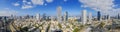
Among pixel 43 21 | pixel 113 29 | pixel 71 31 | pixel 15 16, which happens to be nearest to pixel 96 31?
pixel 113 29

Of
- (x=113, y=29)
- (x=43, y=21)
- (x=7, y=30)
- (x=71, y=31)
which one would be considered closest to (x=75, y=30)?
(x=71, y=31)

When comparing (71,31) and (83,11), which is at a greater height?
(83,11)

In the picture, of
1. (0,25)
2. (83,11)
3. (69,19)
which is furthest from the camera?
(69,19)

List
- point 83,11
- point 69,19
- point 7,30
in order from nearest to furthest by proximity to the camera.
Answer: point 7,30, point 83,11, point 69,19

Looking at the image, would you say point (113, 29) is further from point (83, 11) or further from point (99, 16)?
point (99, 16)

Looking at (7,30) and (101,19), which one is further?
(101,19)

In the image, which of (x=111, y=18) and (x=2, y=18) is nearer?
(x=2, y=18)

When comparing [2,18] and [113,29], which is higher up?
[2,18]

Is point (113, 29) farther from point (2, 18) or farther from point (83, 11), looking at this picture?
point (2, 18)

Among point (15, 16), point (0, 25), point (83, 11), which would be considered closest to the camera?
point (0, 25)
